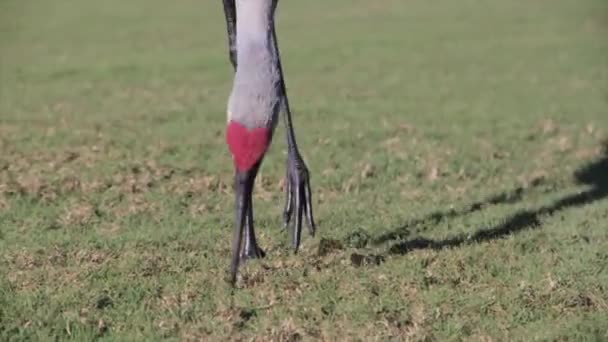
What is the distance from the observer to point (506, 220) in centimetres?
780

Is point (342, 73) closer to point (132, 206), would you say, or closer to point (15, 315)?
point (132, 206)

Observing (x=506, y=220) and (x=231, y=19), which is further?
(x=506, y=220)

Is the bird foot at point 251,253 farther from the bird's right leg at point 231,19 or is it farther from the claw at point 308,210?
the bird's right leg at point 231,19

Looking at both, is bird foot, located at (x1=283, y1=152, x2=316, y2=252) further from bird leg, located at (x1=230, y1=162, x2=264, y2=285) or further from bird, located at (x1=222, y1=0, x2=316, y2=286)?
bird, located at (x1=222, y1=0, x2=316, y2=286)

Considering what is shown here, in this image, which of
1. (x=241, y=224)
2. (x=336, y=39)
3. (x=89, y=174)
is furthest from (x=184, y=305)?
(x=336, y=39)

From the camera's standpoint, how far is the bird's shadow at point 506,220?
23.0 ft

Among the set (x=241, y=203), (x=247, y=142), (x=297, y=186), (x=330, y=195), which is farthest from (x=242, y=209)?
(x=330, y=195)

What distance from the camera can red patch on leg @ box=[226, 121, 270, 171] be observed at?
15.2ft

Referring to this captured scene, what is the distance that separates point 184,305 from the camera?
555 centimetres

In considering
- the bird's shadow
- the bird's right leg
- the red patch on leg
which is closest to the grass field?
the bird's shadow

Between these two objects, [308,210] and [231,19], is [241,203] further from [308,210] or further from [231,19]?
[231,19]

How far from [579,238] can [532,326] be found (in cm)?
195

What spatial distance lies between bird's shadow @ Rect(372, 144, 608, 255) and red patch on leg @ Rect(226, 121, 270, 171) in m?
2.16

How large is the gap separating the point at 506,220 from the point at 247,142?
3.58 metres
